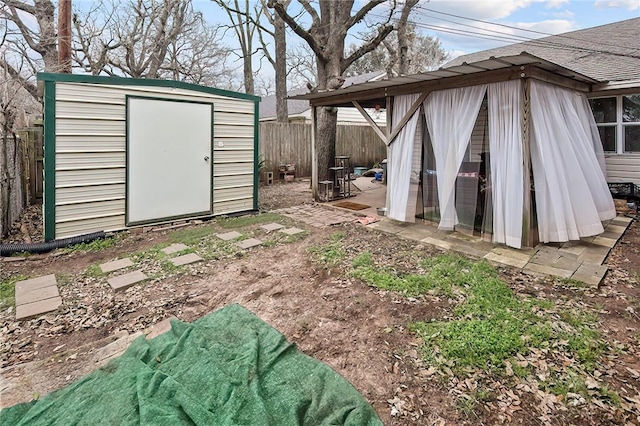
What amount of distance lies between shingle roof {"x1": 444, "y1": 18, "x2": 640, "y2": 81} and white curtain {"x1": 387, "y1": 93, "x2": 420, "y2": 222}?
3.62m

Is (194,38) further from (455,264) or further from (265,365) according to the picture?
(265,365)

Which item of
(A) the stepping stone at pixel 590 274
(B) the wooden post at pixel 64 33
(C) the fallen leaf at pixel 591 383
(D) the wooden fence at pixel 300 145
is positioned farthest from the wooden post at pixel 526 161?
(D) the wooden fence at pixel 300 145

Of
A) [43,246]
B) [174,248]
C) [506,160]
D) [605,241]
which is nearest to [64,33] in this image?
[43,246]

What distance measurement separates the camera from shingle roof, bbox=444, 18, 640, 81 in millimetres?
6609

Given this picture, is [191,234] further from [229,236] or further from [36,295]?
[36,295]

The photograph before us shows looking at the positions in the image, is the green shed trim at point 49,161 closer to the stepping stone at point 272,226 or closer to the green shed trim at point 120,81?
the green shed trim at point 120,81

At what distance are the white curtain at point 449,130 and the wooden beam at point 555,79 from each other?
1.92ft

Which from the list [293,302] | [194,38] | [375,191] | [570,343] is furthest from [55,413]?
[194,38]

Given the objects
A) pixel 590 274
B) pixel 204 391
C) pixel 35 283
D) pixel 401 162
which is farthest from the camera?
pixel 401 162

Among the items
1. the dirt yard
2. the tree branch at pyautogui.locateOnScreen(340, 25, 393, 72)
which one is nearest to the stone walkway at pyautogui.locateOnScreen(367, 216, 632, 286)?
the dirt yard

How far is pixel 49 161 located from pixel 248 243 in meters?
2.67

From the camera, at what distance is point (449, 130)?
5.07 metres

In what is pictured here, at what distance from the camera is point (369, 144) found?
44.5 feet

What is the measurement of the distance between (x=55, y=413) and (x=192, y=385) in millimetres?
611
